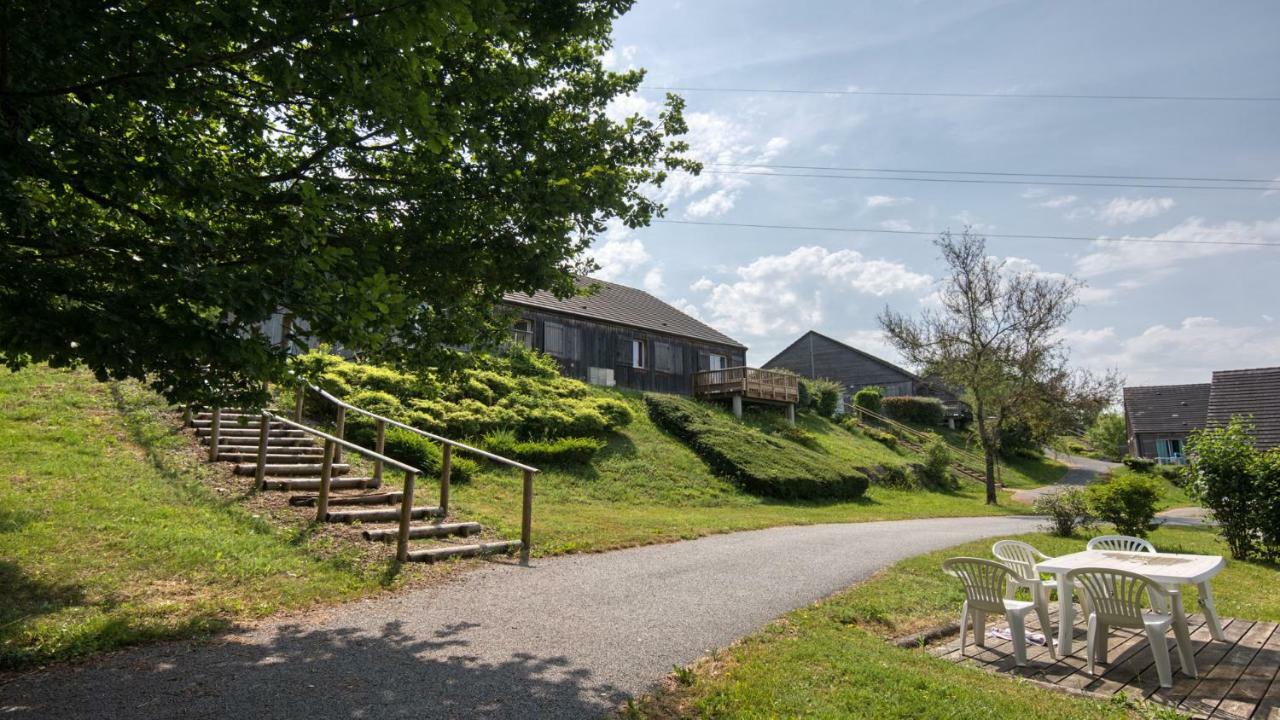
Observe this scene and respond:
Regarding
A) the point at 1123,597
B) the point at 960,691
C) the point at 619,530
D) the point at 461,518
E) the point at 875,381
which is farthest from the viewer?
the point at 875,381

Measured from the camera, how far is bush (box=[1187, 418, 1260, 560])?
1170 cm

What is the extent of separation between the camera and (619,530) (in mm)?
10500

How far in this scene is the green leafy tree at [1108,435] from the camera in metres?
56.1

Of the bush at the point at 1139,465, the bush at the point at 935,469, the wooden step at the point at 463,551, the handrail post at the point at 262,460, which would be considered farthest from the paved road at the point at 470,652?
the bush at the point at 1139,465

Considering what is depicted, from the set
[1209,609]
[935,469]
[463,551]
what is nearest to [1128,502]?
[1209,609]

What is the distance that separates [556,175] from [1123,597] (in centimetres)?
580

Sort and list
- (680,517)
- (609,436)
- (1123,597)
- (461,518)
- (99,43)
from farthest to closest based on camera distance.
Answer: (609,436), (680,517), (461,518), (1123,597), (99,43)

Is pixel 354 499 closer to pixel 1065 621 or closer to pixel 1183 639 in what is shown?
A: pixel 1065 621

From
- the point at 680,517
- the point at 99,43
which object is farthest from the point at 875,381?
the point at 99,43

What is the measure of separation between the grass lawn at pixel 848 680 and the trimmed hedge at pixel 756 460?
10715 mm

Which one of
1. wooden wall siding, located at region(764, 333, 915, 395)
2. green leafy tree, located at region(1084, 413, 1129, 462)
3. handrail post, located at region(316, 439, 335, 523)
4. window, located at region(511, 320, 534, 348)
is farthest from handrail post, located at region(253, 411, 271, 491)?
green leafy tree, located at region(1084, 413, 1129, 462)

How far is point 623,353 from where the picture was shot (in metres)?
27.3

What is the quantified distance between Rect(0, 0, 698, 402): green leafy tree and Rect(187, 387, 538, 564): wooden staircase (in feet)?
9.59

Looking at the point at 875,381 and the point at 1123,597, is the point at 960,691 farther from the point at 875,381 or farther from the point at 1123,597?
the point at 875,381
